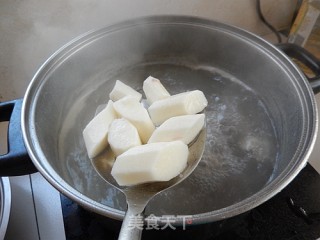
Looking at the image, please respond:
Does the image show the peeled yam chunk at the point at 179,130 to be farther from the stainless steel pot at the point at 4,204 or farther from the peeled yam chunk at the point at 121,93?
the stainless steel pot at the point at 4,204

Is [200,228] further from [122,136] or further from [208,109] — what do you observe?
[208,109]

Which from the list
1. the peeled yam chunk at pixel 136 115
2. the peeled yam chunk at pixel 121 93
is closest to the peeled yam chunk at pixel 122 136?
the peeled yam chunk at pixel 136 115

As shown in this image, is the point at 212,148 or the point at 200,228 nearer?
the point at 200,228

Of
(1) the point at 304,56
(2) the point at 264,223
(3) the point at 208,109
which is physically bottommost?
(2) the point at 264,223

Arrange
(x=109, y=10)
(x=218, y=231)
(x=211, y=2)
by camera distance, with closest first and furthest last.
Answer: (x=218, y=231), (x=109, y=10), (x=211, y=2)

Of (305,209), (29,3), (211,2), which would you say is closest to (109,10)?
(29,3)

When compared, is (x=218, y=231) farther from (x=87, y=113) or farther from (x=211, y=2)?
(x=211, y=2)

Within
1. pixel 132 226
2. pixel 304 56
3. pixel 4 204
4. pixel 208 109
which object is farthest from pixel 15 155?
pixel 304 56

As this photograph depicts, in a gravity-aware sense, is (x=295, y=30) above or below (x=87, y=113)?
above
